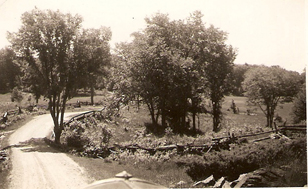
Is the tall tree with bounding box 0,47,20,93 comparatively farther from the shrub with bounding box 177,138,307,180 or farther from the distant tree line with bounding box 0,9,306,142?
the shrub with bounding box 177,138,307,180

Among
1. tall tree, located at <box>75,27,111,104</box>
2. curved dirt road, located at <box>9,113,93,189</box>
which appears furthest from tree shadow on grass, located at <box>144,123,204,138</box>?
curved dirt road, located at <box>9,113,93,189</box>

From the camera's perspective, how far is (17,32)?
770 centimetres

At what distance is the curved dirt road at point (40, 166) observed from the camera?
21.0 feet

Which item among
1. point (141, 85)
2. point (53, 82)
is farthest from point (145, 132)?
point (53, 82)

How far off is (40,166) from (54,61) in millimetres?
3445

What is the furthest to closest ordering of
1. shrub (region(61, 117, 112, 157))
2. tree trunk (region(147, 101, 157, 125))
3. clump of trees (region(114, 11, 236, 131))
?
tree trunk (region(147, 101, 157, 125)) → clump of trees (region(114, 11, 236, 131)) → shrub (region(61, 117, 112, 157))

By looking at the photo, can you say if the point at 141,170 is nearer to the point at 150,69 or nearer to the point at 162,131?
the point at 162,131

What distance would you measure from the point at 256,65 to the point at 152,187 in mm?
6064

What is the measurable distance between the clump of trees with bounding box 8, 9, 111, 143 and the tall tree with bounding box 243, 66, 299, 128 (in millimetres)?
5222

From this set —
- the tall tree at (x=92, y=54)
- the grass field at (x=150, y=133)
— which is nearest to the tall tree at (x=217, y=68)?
the grass field at (x=150, y=133)

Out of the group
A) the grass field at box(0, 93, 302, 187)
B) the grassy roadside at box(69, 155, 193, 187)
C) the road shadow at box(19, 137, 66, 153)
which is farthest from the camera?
the road shadow at box(19, 137, 66, 153)

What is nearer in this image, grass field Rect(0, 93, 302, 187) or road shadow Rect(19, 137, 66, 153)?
grass field Rect(0, 93, 302, 187)

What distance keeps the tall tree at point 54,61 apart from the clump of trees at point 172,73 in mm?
1891

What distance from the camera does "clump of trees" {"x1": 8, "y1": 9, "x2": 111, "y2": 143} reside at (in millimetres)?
8094
